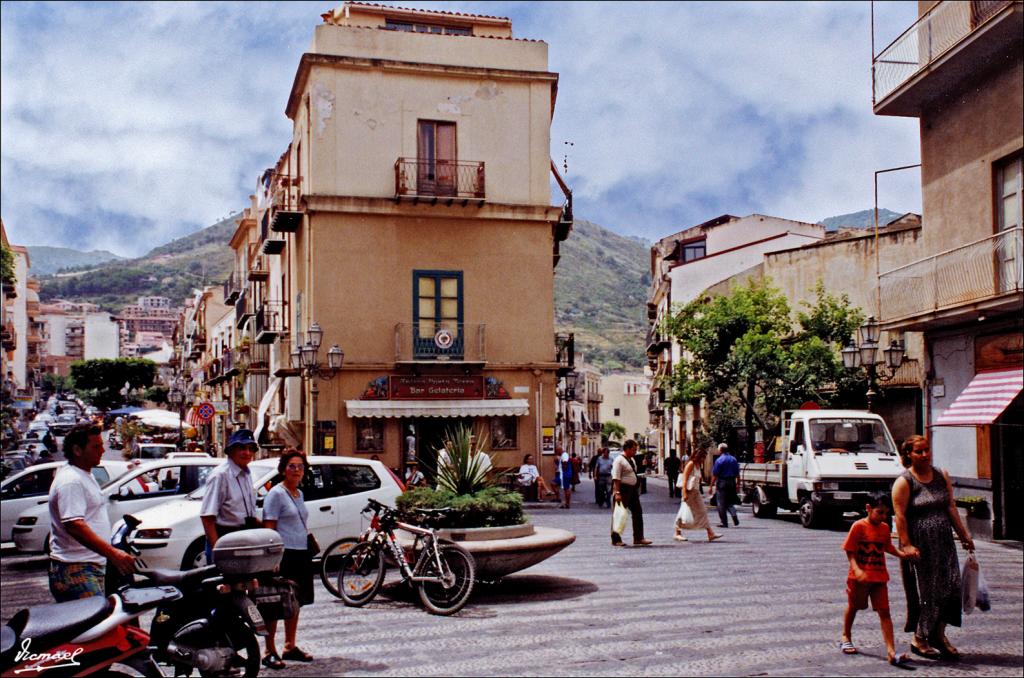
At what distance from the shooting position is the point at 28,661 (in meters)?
5.32

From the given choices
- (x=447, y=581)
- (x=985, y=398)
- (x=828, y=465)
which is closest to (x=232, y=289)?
(x=828, y=465)

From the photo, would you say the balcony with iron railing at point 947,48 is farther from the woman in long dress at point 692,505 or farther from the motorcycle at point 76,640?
the motorcycle at point 76,640

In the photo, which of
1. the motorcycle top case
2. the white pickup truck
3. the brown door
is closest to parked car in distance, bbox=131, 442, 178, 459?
the brown door

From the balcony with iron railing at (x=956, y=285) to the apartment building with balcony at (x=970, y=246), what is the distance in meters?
0.02

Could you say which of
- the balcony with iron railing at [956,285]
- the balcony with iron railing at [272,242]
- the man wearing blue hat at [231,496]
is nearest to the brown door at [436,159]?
the balcony with iron railing at [272,242]

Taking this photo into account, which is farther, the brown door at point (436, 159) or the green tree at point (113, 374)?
the green tree at point (113, 374)

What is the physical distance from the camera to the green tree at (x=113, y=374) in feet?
178

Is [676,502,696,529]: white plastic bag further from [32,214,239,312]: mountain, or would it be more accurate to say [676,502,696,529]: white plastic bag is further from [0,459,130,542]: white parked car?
[32,214,239,312]: mountain

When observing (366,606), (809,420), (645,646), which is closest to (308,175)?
(809,420)

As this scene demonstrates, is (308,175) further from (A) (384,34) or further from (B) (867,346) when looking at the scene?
(B) (867,346)

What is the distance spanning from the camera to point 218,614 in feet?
22.4

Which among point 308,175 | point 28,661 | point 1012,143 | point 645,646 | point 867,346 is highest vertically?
point 308,175

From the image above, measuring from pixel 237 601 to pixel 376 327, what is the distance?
2452 cm

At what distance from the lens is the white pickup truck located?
21328mm
